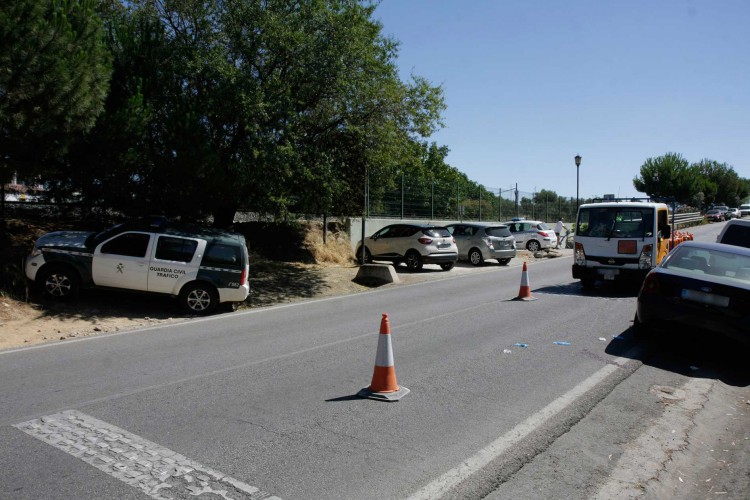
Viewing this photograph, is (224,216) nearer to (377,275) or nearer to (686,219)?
(377,275)

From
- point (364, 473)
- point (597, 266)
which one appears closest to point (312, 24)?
point (597, 266)

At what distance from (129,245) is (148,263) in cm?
53

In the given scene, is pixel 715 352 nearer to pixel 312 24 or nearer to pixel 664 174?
pixel 312 24

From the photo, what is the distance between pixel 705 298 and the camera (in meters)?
7.83

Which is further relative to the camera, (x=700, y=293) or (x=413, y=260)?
(x=413, y=260)

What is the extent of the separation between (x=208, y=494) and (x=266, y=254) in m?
17.0

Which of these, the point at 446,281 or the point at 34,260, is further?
the point at 446,281

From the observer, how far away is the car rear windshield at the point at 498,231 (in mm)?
23500

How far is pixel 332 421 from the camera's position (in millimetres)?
5527

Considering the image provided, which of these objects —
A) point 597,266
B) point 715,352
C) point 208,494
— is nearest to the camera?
point 208,494

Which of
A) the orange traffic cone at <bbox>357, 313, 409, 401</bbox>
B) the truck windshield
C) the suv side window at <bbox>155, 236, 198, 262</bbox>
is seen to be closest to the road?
the orange traffic cone at <bbox>357, 313, 409, 401</bbox>

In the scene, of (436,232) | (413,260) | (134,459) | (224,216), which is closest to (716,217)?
(436,232)

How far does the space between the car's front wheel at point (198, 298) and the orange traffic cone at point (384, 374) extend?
6.59 metres

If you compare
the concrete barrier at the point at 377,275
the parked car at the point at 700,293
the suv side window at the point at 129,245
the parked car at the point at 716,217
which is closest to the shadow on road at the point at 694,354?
the parked car at the point at 700,293
